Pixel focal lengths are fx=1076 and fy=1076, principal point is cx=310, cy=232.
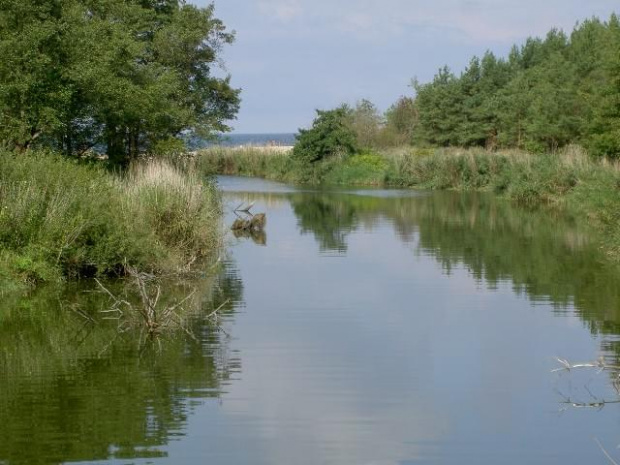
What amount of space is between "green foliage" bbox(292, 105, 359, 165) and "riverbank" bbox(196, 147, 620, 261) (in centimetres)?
47

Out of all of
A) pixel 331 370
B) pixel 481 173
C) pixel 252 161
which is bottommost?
pixel 331 370

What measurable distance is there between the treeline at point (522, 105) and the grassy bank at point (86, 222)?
24.9 m

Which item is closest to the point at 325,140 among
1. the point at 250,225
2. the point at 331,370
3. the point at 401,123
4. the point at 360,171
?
the point at 360,171

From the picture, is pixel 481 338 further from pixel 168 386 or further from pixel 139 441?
pixel 139 441

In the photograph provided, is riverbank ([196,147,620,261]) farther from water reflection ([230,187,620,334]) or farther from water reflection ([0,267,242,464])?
water reflection ([0,267,242,464])

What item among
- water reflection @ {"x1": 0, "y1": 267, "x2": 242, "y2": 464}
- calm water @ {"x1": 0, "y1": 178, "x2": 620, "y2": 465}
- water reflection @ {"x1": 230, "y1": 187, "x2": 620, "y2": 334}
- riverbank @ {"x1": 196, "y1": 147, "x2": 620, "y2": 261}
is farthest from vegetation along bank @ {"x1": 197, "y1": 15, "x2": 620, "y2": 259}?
water reflection @ {"x1": 0, "y1": 267, "x2": 242, "y2": 464}

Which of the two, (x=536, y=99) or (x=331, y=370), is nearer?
(x=331, y=370)

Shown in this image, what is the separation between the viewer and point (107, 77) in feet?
87.4

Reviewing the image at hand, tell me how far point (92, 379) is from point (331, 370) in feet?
9.35

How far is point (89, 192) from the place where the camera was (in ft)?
63.4

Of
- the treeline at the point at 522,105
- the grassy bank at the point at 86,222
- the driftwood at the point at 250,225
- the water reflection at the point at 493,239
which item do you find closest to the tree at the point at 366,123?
the treeline at the point at 522,105

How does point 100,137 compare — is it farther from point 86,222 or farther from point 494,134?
point 494,134

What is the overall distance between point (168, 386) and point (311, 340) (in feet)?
10.7

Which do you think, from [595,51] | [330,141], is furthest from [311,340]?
[595,51]
